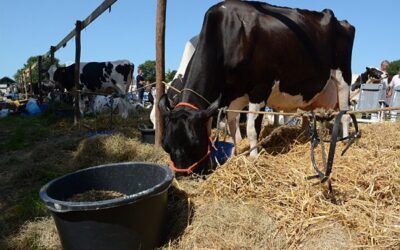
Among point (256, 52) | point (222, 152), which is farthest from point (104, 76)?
point (222, 152)

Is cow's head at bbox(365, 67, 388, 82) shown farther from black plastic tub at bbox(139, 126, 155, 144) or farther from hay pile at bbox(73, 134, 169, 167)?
hay pile at bbox(73, 134, 169, 167)

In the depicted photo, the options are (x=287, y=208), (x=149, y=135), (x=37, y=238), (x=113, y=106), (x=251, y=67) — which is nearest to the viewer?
Result: (x=287, y=208)

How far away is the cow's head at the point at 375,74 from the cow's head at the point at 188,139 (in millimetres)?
9606

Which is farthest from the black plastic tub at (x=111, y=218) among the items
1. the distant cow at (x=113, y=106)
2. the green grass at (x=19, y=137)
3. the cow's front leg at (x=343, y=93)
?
the distant cow at (x=113, y=106)

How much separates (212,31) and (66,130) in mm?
6040

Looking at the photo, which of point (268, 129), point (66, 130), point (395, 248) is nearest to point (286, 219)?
point (395, 248)

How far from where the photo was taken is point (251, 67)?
15.9ft

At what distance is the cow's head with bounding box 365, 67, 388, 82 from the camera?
11.7 m

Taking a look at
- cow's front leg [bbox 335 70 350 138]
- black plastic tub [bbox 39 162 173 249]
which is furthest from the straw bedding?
cow's front leg [bbox 335 70 350 138]

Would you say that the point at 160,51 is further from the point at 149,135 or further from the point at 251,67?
the point at 149,135

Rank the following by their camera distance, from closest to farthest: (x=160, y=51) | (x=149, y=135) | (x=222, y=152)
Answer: (x=222, y=152) < (x=160, y=51) < (x=149, y=135)

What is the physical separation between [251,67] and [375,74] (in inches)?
370

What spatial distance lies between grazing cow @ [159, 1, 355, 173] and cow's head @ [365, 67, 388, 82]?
20.2 feet

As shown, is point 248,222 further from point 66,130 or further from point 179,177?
point 66,130
